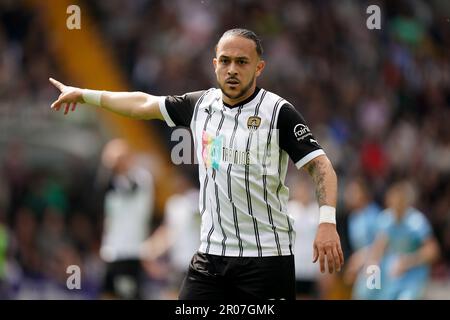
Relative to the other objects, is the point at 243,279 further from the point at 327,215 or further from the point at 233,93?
the point at 233,93

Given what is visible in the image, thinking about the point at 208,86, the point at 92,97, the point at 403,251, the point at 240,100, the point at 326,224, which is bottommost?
the point at 326,224

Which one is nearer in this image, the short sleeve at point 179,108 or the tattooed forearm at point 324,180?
the tattooed forearm at point 324,180

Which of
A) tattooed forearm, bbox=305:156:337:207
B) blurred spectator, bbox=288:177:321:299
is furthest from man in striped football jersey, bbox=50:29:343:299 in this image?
blurred spectator, bbox=288:177:321:299

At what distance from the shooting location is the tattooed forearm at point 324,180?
228 inches

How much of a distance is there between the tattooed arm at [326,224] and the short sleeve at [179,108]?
0.84 metres

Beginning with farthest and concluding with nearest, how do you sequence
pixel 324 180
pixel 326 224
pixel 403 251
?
pixel 403 251, pixel 324 180, pixel 326 224

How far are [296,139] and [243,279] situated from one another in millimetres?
865

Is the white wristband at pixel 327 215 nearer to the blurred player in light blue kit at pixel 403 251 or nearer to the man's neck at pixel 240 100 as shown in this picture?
the man's neck at pixel 240 100

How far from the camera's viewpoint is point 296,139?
5863 mm

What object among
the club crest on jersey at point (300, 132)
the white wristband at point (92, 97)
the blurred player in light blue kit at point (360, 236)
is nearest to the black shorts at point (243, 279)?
the club crest on jersey at point (300, 132)

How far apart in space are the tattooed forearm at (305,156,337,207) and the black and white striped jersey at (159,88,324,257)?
0.17 feet

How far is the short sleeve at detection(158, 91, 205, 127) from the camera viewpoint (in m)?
6.28

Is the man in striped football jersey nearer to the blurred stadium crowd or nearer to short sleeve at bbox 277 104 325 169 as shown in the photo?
short sleeve at bbox 277 104 325 169

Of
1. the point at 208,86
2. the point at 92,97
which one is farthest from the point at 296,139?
the point at 208,86
